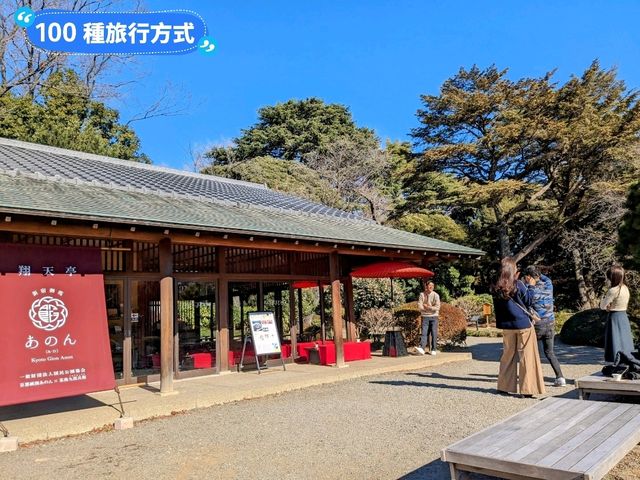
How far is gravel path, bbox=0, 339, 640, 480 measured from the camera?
4.33 meters

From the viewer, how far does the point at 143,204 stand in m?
7.88

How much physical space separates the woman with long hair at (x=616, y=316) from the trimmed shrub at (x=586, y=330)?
8.18 metres

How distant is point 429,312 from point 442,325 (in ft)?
7.71

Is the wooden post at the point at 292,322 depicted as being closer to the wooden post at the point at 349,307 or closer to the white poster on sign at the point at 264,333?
the white poster on sign at the point at 264,333

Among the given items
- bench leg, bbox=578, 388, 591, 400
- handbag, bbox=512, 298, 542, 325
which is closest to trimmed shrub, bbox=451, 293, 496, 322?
handbag, bbox=512, 298, 542, 325

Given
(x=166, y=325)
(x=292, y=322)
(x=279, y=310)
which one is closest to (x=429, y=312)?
(x=292, y=322)

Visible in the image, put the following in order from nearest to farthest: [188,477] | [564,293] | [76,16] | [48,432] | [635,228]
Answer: [188,477] < [48,432] < [635,228] < [76,16] < [564,293]

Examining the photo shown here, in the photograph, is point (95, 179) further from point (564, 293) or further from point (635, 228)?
point (564, 293)

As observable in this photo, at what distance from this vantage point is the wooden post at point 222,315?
375 inches

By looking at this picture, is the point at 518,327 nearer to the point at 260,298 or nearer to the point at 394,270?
the point at 394,270

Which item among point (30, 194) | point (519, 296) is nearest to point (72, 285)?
point (30, 194)

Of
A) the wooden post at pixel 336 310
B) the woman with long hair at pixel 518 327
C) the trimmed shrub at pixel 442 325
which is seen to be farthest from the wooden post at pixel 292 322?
the woman with long hair at pixel 518 327

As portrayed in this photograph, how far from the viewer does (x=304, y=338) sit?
1159 cm

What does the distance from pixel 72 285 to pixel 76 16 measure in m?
13.9
